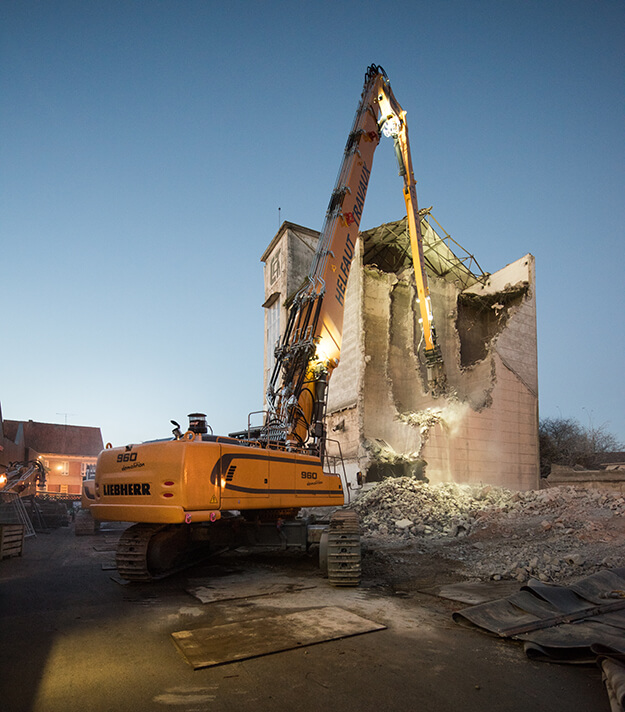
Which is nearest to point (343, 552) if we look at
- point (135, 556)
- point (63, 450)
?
point (135, 556)

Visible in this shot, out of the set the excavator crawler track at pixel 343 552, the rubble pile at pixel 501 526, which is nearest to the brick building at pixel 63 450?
the rubble pile at pixel 501 526

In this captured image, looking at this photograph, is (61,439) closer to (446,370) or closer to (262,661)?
(446,370)

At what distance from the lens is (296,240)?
23.1 metres

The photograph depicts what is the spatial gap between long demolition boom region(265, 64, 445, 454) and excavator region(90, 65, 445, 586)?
0.02 m

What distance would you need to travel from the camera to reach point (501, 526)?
10945mm

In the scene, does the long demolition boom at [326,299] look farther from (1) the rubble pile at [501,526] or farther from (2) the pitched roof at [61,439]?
(2) the pitched roof at [61,439]

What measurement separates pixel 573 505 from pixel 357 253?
11.3 m

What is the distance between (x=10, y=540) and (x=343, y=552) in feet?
23.4

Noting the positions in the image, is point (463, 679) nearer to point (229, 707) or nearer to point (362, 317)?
point (229, 707)

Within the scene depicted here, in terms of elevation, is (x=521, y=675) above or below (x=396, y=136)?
below

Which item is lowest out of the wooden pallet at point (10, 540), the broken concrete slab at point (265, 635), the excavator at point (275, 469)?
the wooden pallet at point (10, 540)

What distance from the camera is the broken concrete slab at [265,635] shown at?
407 cm

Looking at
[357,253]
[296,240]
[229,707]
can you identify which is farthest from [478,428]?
[229,707]

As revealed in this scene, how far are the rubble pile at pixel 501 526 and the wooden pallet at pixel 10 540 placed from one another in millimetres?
7559
